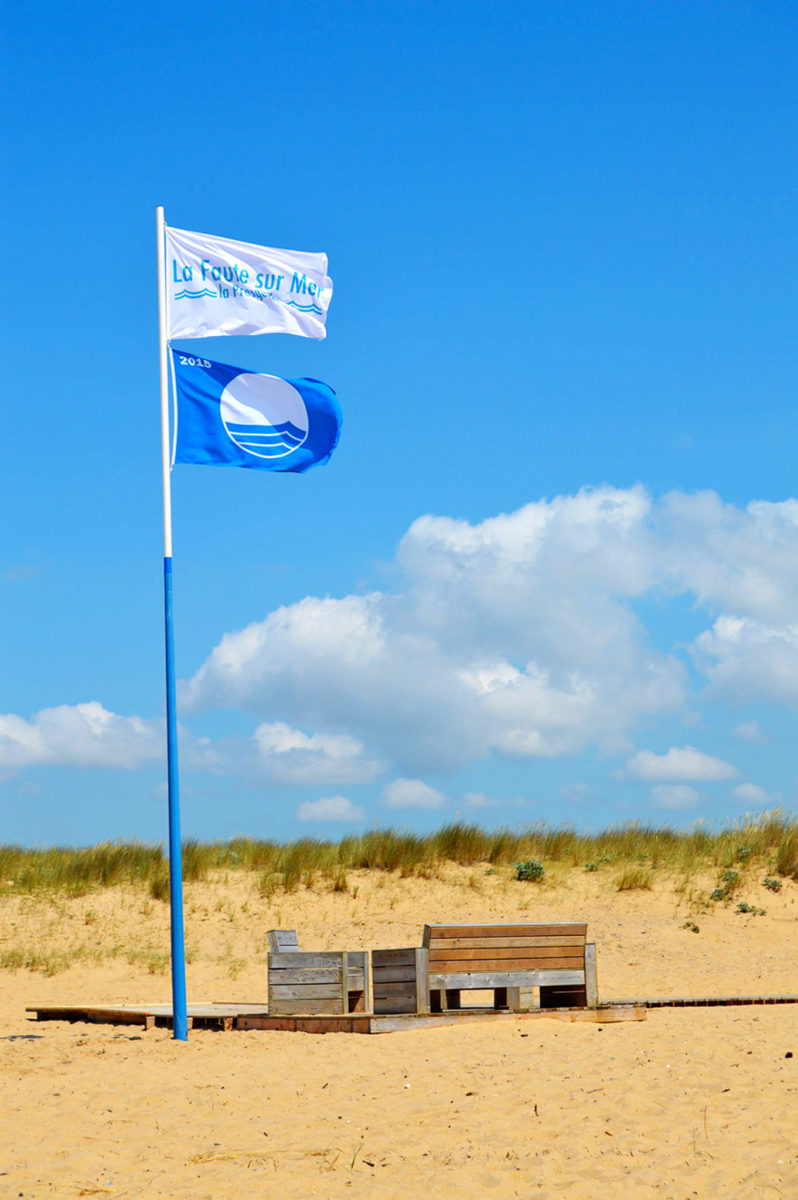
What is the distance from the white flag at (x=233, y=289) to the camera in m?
12.5

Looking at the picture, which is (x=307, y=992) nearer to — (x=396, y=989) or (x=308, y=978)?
(x=308, y=978)

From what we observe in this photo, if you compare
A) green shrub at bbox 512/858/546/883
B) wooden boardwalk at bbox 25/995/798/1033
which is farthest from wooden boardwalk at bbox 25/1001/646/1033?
green shrub at bbox 512/858/546/883

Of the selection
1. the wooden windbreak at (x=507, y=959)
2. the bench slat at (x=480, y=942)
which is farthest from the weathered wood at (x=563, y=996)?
the bench slat at (x=480, y=942)

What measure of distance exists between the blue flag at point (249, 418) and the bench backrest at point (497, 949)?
5.16m

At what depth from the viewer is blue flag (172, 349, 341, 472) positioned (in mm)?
12195

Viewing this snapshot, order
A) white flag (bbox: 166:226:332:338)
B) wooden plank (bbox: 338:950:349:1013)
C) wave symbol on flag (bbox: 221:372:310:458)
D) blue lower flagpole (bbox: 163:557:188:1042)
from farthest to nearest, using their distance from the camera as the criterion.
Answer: white flag (bbox: 166:226:332:338)
wave symbol on flag (bbox: 221:372:310:458)
wooden plank (bbox: 338:950:349:1013)
blue lower flagpole (bbox: 163:557:188:1042)

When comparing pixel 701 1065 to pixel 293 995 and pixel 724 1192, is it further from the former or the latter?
pixel 293 995

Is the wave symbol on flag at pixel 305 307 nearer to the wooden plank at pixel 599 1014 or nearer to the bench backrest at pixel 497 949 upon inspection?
the bench backrest at pixel 497 949

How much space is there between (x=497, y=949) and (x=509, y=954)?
0.14 m

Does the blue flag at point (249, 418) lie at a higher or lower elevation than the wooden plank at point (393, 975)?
higher

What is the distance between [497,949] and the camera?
11680 millimetres

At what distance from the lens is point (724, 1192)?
20.7ft

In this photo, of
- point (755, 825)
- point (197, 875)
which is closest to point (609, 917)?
point (755, 825)

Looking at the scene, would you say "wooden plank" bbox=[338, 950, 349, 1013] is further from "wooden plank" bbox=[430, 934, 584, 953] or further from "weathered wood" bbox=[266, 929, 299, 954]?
"wooden plank" bbox=[430, 934, 584, 953]
